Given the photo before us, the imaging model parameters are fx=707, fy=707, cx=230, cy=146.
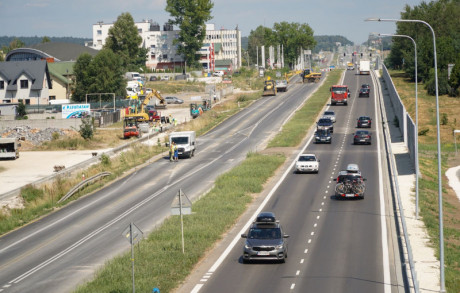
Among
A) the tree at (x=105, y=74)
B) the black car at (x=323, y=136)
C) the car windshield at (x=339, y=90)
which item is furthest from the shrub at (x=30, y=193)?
the tree at (x=105, y=74)

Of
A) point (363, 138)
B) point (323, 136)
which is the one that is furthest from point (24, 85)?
point (363, 138)

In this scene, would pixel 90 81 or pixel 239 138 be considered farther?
pixel 90 81

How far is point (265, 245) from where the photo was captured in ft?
99.6

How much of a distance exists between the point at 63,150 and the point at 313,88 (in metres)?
71.5

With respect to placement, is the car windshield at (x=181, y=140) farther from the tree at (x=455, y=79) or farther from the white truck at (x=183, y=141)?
the tree at (x=455, y=79)

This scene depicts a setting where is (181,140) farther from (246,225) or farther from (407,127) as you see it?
(246,225)

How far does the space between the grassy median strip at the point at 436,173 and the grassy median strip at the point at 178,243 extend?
10.7 m

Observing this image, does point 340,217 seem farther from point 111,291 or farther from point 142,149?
point 142,149

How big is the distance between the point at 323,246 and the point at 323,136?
4264cm

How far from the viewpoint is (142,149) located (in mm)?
78000

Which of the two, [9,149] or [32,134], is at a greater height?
[32,134]

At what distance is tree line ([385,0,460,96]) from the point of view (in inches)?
4791

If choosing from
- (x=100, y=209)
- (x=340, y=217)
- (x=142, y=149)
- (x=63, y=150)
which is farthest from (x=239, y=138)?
(x=340, y=217)

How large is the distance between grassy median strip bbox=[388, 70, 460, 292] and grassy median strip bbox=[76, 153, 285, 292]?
35.1 ft
